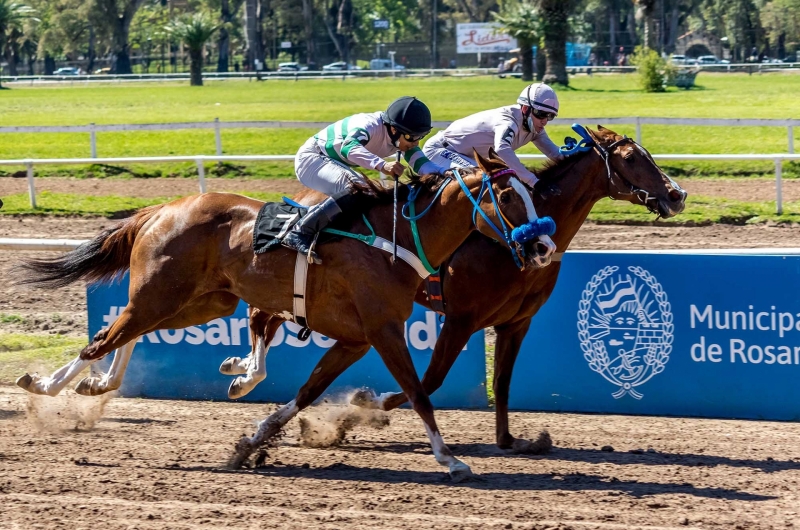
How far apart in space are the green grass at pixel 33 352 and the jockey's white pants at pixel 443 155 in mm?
3255

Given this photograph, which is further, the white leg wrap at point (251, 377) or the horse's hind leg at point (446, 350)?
the white leg wrap at point (251, 377)

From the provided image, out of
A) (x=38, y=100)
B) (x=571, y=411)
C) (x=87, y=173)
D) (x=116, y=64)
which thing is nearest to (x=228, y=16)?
(x=116, y=64)

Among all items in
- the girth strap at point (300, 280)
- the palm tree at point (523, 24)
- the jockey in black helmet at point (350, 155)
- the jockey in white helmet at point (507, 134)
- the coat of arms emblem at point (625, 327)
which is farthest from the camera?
the palm tree at point (523, 24)

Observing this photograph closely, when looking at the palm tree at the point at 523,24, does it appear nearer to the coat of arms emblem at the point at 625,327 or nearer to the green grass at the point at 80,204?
the green grass at the point at 80,204

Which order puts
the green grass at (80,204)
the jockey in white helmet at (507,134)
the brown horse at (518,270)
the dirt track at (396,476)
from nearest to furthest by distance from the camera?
the dirt track at (396,476), the brown horse at (518,270), the jockey in white helmet at (507,134), the green grass at (80,204)

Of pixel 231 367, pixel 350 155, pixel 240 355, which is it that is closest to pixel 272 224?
pixel 350 155

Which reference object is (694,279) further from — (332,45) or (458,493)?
(332,45)

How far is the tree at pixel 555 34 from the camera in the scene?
33875 millimetres

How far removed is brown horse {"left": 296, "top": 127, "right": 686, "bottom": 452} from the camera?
588 cm

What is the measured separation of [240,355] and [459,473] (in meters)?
2.63

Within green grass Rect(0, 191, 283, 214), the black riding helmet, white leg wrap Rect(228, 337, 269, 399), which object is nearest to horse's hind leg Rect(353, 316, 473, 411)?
the black riding helmet

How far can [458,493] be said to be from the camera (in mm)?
5039

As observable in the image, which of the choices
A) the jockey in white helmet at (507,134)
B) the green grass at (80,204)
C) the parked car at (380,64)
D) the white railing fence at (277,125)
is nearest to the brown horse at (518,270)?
the jockey in white helmet at (507,134)

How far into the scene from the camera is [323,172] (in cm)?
586
